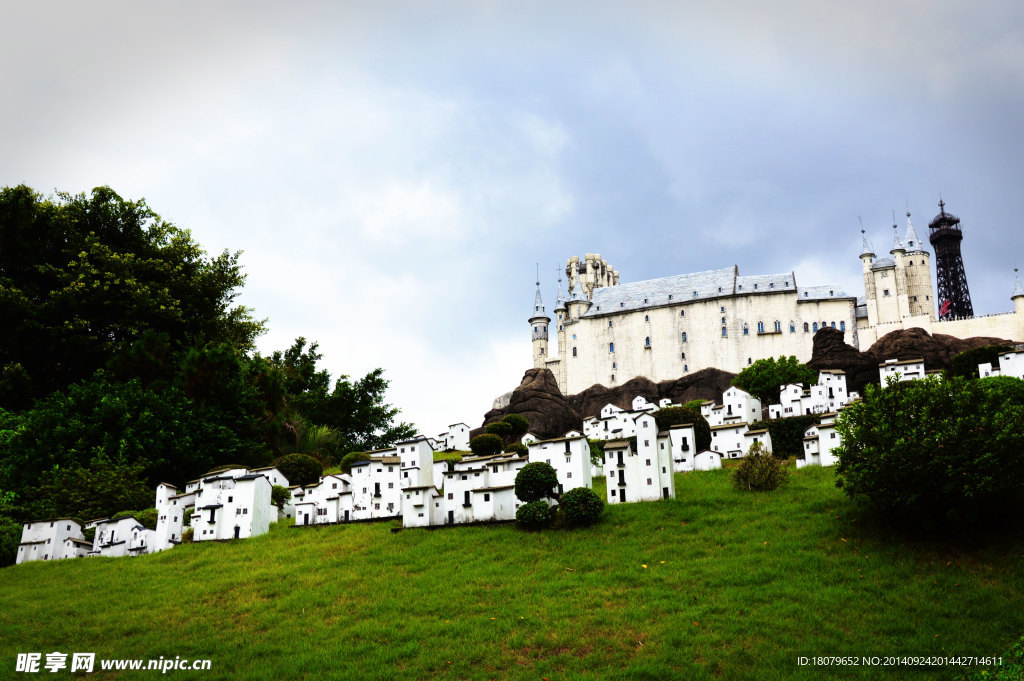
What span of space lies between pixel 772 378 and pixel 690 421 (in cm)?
2133

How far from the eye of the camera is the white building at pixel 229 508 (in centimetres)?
4484

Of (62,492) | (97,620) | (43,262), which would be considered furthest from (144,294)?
(97,620)

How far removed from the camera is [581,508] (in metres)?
40.9

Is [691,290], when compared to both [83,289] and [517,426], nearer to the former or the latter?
[517,426]

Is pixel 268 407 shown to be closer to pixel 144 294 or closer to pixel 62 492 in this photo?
pixel 144 294

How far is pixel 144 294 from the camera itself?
60.6 metres

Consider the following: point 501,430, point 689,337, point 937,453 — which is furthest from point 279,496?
point 689,337

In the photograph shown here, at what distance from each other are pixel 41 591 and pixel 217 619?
35.6 ft

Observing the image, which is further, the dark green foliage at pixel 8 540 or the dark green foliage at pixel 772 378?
the dark green foliage at pixel 772 378

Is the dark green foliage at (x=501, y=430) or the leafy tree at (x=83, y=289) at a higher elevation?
the leafy tree at (x=83, y=289)

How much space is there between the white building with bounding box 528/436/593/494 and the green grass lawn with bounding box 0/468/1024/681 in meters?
2.85

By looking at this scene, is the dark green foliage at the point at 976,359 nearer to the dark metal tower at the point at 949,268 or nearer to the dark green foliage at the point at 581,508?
the dark green foliage at the point at 581,508

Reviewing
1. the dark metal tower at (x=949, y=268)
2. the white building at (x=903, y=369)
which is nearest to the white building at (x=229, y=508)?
the white building at (x=903, y=369)

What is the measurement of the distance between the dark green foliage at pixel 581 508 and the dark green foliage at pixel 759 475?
377 inches
